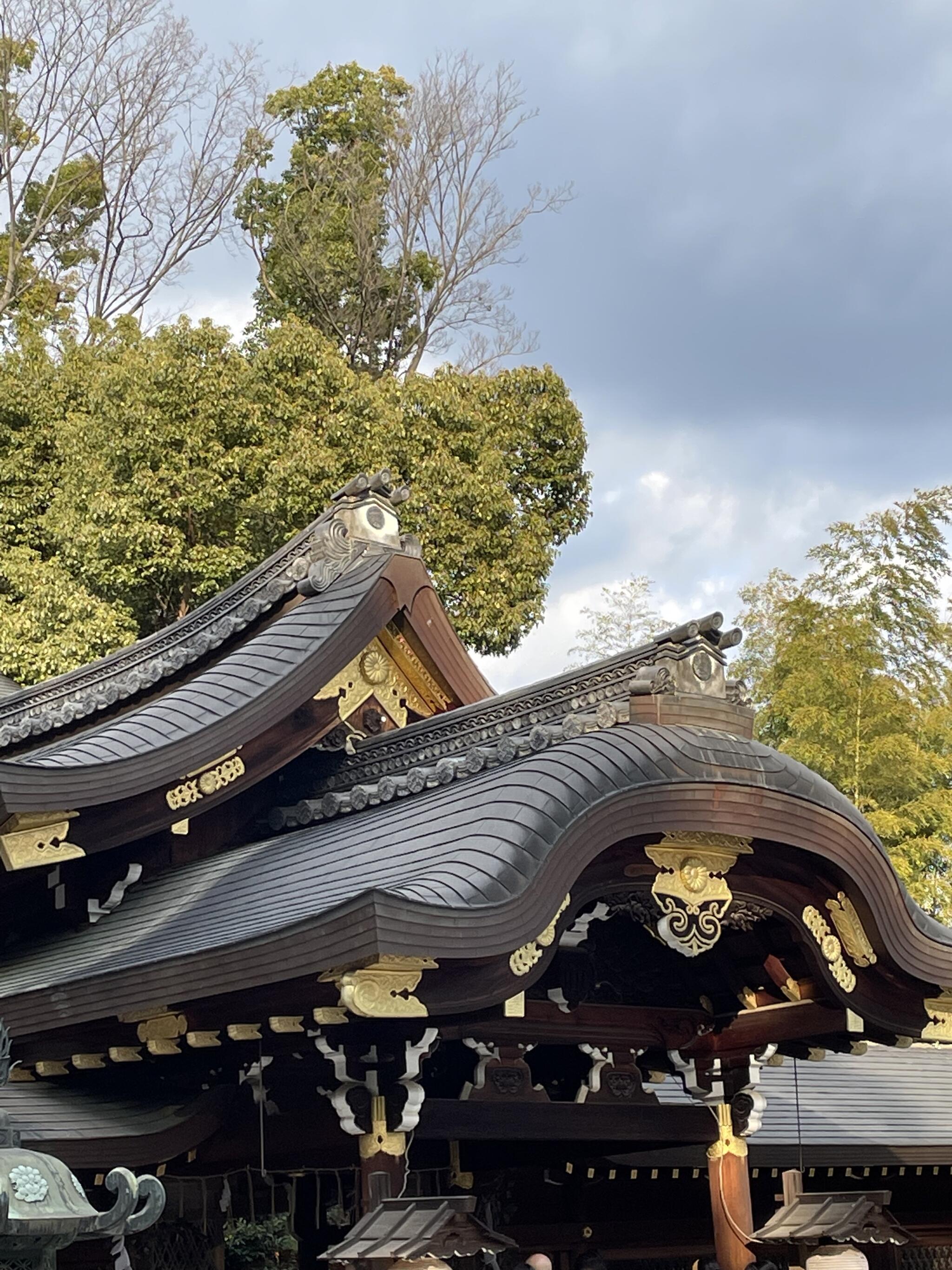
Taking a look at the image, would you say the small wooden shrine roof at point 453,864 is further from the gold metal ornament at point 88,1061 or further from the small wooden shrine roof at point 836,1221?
the small wooden shrine roof at point 836,1221

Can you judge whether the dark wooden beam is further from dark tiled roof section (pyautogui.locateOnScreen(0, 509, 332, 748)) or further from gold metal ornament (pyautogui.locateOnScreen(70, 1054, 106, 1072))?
dark tiled roof section (pyautogui.locateOnScreen(0, 509, 332, 748))

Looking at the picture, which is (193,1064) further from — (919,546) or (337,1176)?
(919,546)

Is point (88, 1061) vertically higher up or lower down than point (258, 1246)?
higher up

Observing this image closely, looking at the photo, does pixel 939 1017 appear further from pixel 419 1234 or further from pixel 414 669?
pixel 414 669

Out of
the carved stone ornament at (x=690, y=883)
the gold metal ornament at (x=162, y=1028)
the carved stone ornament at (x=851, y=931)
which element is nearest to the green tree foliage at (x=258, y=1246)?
the gold metal ornament at (x=162, y=1028)

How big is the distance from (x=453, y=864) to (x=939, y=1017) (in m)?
3.26

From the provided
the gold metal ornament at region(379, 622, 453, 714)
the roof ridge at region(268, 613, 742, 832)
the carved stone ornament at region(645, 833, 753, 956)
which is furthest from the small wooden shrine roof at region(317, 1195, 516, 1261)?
the gold metal ornament at region(379, 622, 453, 714)

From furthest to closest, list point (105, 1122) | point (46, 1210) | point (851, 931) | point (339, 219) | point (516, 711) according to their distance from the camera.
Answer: point (339, 219) → point (516, 711) → point (851, 931) → point (105, 1122) → point (46, 1210)

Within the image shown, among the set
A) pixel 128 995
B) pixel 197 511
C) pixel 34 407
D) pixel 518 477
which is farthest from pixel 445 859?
pixel 34 407

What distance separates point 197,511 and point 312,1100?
43.5ft

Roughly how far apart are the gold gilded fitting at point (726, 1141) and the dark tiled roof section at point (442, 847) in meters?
2.12

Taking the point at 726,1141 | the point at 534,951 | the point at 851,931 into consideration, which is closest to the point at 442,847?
the point at 534,951

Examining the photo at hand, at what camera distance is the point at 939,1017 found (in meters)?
8.09

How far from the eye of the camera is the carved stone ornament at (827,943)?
751cm
